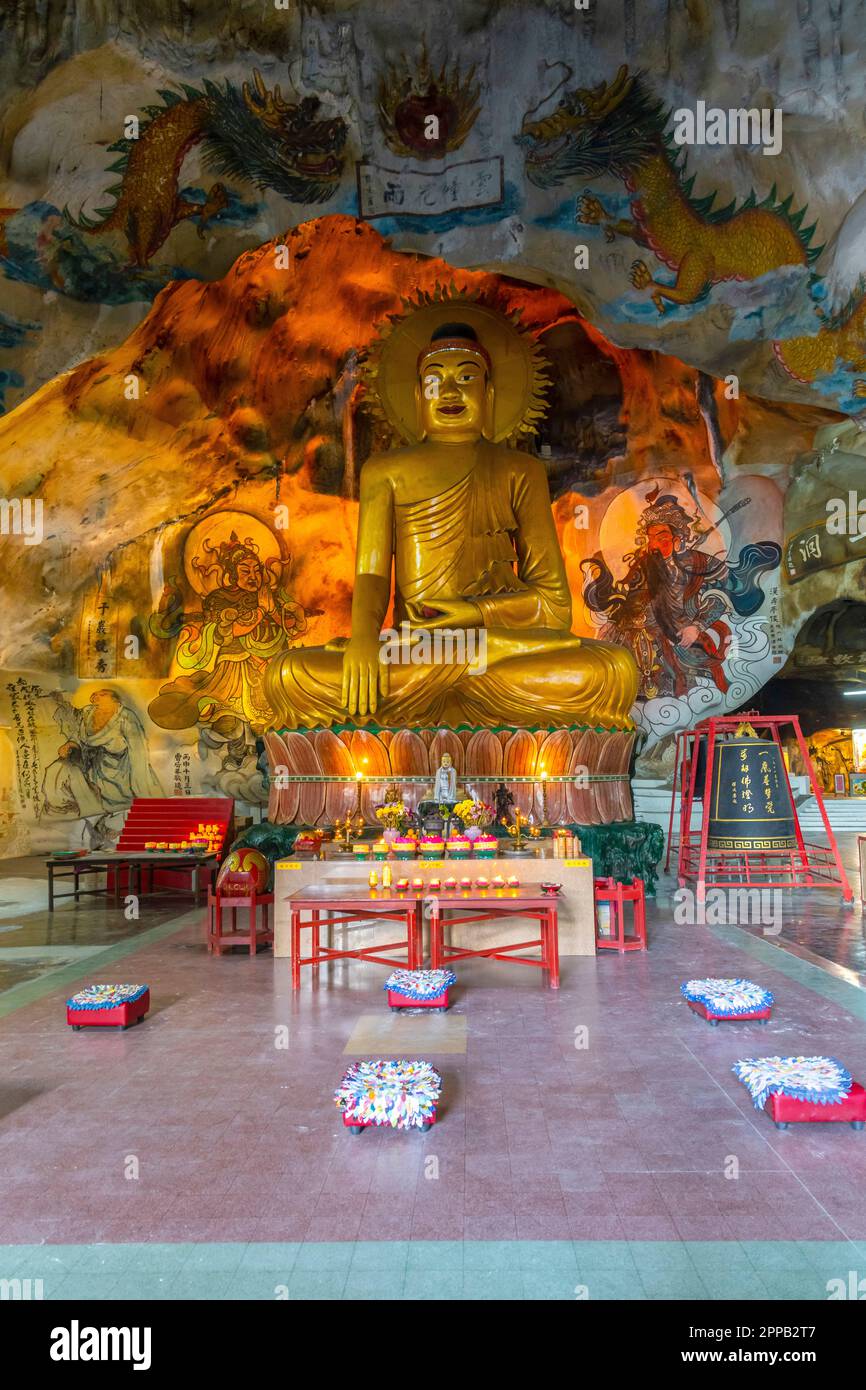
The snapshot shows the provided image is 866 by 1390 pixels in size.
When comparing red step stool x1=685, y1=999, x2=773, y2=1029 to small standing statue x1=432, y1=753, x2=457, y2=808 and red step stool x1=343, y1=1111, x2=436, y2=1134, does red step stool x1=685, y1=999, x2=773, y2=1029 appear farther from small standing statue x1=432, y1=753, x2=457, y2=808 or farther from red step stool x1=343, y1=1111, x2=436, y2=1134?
small standing statue x1=432, y1=753, x2=457, y2=808

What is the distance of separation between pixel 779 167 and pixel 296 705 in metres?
6.16

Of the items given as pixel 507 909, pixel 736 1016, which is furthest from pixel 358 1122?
pixel 507 909

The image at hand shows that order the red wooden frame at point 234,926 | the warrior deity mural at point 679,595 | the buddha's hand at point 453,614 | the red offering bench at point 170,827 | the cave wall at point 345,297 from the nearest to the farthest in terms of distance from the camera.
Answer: the red wooden frame at point 234,926 → the cave wall at point 345,297 → the buddha's hand at point 453,614 → the red offering bench at point 170,827 → the warrior deity mural at point 679,595

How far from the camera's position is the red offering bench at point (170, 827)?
1000 centimetres

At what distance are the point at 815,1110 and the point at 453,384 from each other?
28.0ft

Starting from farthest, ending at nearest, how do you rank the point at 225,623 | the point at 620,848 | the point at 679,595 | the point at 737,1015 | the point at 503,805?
the point at 225,623 → the point at 679,595 → the point at 503,805 → the point at 620,848 → the point at 737,1015

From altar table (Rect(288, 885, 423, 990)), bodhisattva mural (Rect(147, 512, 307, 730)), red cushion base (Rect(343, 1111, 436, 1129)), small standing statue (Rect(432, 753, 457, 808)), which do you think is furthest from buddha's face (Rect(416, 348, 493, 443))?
red cushion base (Rect(343, 1111, 436, 1129))

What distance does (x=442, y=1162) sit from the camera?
9.80ft

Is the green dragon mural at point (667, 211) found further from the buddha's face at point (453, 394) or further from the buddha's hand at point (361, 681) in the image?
the buddha's hand at point (361, 681)

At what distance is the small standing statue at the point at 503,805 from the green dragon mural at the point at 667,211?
485 centimetres

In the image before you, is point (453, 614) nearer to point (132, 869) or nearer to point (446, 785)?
point (446, 785)

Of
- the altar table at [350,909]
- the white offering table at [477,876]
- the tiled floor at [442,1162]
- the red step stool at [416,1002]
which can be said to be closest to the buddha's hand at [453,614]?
the white offering table at [477,876]

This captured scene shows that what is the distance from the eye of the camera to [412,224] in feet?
28.8

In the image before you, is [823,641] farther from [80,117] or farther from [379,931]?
[80,117]
